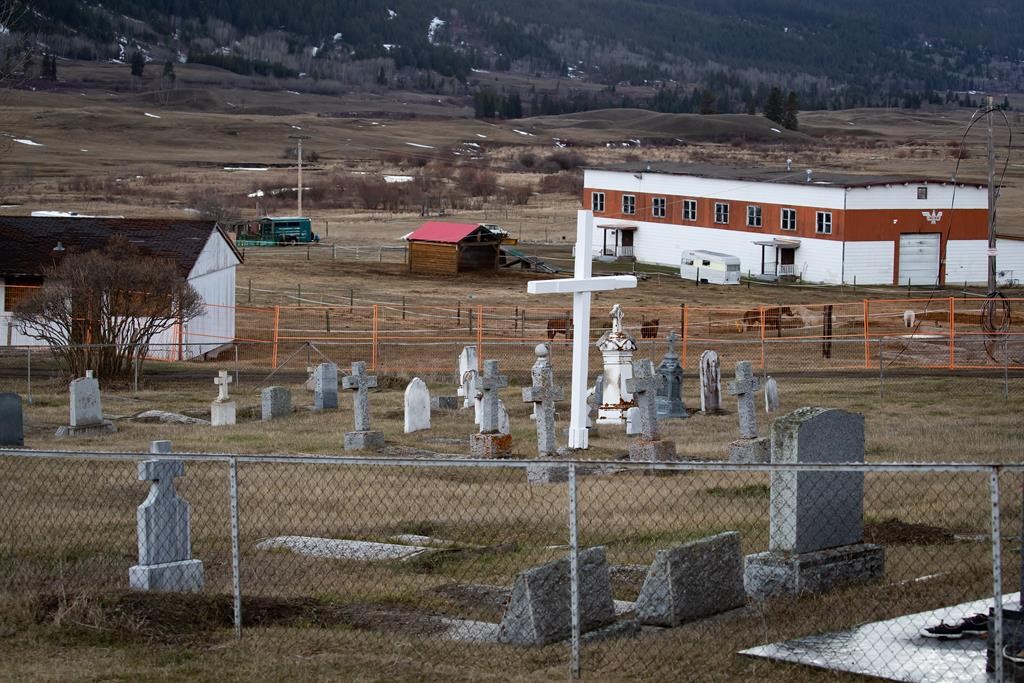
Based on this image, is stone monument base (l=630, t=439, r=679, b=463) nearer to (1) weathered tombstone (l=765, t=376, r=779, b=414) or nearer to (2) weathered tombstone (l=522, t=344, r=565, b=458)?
(2) weathered tombstone (l=522, t=344, r=565, b=458)

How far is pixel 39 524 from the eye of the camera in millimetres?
13062

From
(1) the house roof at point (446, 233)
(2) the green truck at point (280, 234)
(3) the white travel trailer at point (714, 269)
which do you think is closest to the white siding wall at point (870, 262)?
(3) the white travel trailer at point (714, 269)


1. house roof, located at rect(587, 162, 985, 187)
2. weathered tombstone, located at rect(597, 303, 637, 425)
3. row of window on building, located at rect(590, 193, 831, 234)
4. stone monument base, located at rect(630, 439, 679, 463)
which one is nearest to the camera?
stone monument base, located at rect(630, 439, 679, 463)

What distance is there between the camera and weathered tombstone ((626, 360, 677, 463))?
1909cm

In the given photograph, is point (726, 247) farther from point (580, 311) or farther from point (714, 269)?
point (580, 311)

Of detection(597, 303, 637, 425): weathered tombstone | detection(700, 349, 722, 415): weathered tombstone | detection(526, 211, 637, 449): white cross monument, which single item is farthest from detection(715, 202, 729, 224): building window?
detection(526, 211, 637, 449): white cross monument

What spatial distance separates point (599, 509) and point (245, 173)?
110 meters

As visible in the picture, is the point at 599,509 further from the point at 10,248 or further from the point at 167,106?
the point at 167,106

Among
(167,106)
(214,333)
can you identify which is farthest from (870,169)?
(167,106)

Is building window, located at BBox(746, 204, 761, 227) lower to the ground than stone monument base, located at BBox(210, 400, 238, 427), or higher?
higher

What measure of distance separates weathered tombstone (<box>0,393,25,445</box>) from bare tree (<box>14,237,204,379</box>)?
33.0ft

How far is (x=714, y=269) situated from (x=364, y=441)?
131ft

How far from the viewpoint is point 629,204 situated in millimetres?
69625

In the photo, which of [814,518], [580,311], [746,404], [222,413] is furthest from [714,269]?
[814,518]
